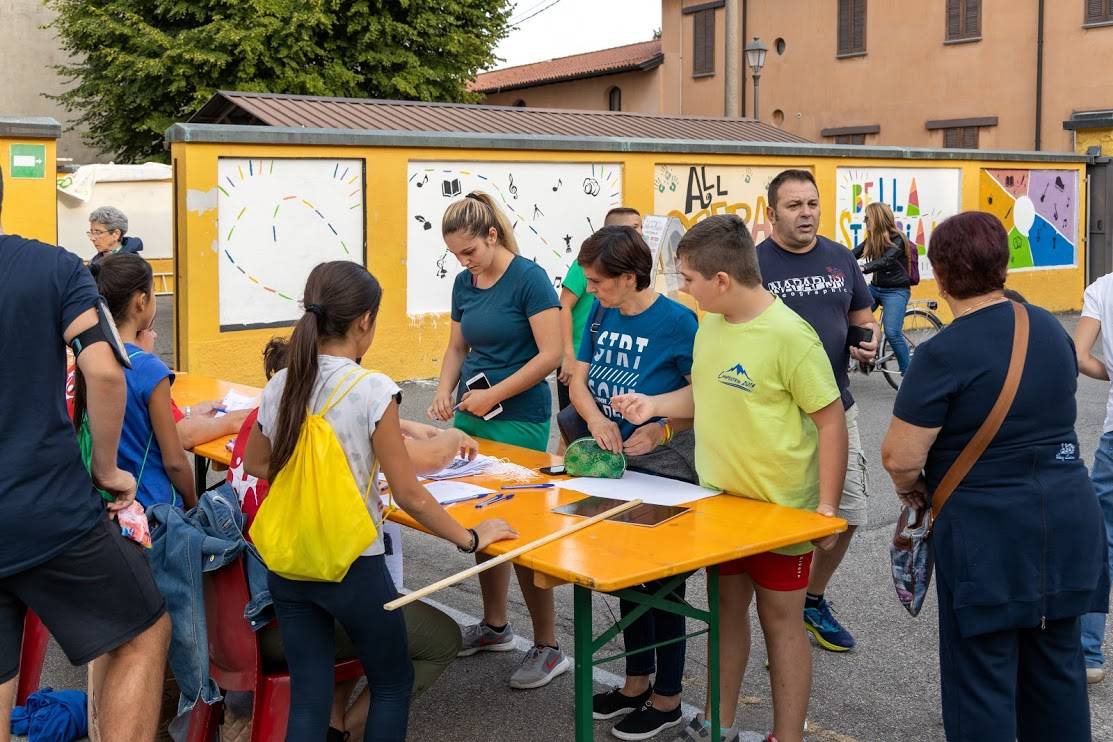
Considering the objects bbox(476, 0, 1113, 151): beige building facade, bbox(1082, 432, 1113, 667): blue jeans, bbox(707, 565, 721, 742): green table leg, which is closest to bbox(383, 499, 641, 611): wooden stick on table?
bbox(707, 565, 721, 742): green table leg

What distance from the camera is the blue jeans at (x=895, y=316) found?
10.9 meters

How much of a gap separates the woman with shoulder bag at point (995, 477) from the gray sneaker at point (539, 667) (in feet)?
5.61

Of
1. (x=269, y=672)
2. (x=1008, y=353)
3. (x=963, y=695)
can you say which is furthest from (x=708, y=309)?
(x=269, y=672)

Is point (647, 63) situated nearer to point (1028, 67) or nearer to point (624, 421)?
point (1028, 67)

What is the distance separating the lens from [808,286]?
4.66 metres

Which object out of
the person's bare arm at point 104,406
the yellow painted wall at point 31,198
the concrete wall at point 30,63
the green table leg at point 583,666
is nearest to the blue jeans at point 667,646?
the green table leg at point 583,666

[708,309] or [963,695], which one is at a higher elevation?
[708,309]

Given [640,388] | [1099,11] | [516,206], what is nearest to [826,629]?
[640,388]

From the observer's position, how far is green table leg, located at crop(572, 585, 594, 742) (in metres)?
3.22

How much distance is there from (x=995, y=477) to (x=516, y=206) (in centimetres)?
975

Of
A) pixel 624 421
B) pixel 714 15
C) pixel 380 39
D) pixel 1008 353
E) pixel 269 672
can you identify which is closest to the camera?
pixel 1008 353

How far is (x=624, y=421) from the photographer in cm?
416

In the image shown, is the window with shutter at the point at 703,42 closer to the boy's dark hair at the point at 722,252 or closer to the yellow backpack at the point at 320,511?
the boy's dark hair at the point at 722,252

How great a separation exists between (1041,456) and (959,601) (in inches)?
16.3
